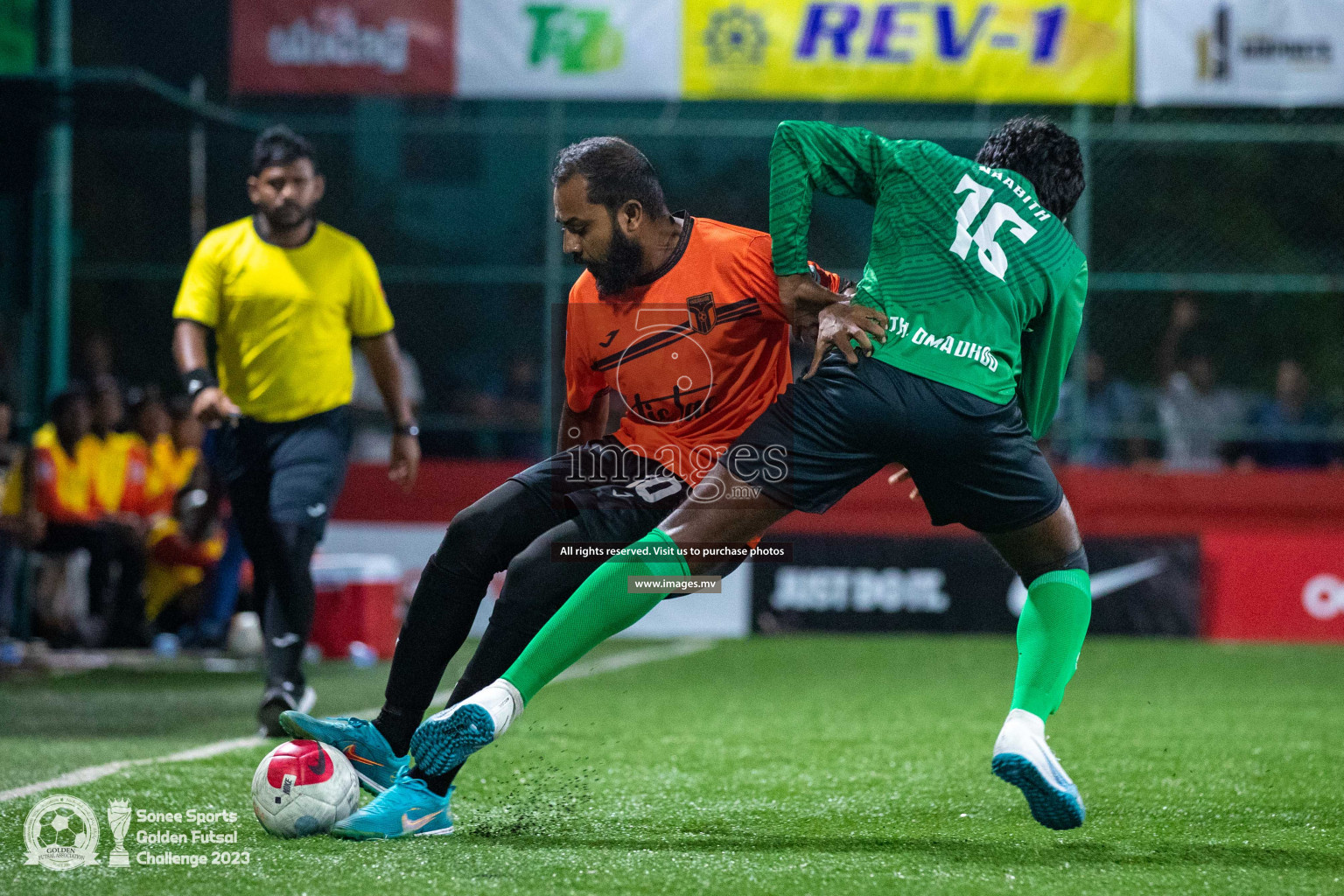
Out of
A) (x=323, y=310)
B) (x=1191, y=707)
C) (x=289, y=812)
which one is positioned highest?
(x=323, y=310)

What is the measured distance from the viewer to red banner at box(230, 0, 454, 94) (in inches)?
473

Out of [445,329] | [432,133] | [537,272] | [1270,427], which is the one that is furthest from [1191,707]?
[432,133]

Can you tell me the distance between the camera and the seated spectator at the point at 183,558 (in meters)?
10.3

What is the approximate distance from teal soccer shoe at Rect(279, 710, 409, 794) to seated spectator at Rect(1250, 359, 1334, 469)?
958cm

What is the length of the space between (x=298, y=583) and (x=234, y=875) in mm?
2611

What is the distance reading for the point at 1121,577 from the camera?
1183 centimetres

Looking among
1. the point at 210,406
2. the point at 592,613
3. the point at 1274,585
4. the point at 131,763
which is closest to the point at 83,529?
the point at 210,406

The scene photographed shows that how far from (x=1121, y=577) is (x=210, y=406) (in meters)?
7.95

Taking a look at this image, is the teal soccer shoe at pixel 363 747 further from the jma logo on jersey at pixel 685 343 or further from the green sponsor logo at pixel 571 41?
the green sponsor logo at pixel 571 41

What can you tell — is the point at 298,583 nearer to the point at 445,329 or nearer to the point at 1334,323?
the point at 445,329

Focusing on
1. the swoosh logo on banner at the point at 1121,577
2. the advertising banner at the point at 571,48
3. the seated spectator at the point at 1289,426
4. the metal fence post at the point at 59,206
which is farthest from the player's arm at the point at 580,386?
the seated spectator at the point at 1289,426

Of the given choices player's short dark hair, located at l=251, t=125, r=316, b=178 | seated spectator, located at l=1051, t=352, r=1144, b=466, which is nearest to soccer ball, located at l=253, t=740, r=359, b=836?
player's short dark hair, located at l=251, t=125, r=316, b=178

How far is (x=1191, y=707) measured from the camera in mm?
7301

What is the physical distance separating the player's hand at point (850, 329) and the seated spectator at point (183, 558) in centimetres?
716
